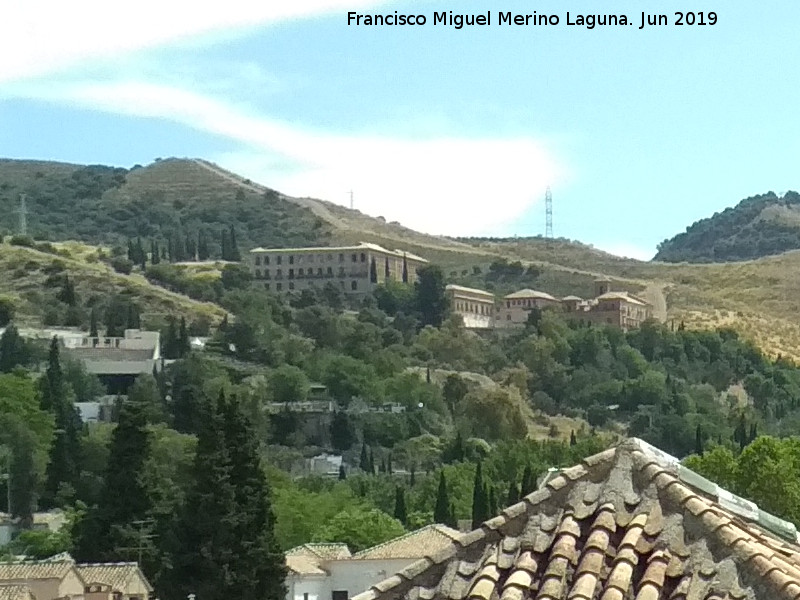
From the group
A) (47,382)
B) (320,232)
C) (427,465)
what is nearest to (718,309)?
(320,232)

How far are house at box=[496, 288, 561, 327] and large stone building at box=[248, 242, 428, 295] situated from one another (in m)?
9.94

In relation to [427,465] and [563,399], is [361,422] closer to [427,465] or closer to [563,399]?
[427,465]

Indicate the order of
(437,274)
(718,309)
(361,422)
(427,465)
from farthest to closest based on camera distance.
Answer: (718,309) → (437,274) → (361,422) → (427,465)

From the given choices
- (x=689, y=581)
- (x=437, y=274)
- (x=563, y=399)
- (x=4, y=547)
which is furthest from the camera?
(x=437, y=274)

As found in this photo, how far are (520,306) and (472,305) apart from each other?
4148 millimetres

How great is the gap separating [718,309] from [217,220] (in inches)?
2232

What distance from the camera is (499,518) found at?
6875mm

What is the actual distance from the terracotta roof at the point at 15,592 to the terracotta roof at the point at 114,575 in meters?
1.88

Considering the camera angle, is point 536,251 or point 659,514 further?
point 536,251

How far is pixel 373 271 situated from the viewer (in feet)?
483

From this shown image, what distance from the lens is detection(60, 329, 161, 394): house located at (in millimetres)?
103250

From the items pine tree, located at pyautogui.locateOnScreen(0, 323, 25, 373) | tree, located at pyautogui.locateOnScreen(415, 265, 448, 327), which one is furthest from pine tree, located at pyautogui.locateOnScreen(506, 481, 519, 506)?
tree, located at pyautogui.locateOnScreen(415, 265, 448, 327)

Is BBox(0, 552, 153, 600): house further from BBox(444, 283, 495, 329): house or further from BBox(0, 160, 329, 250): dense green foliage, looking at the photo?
BBox(0, 160, 329, 250): dense green foliage

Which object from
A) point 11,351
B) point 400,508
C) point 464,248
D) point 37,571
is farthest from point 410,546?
point 464,248
